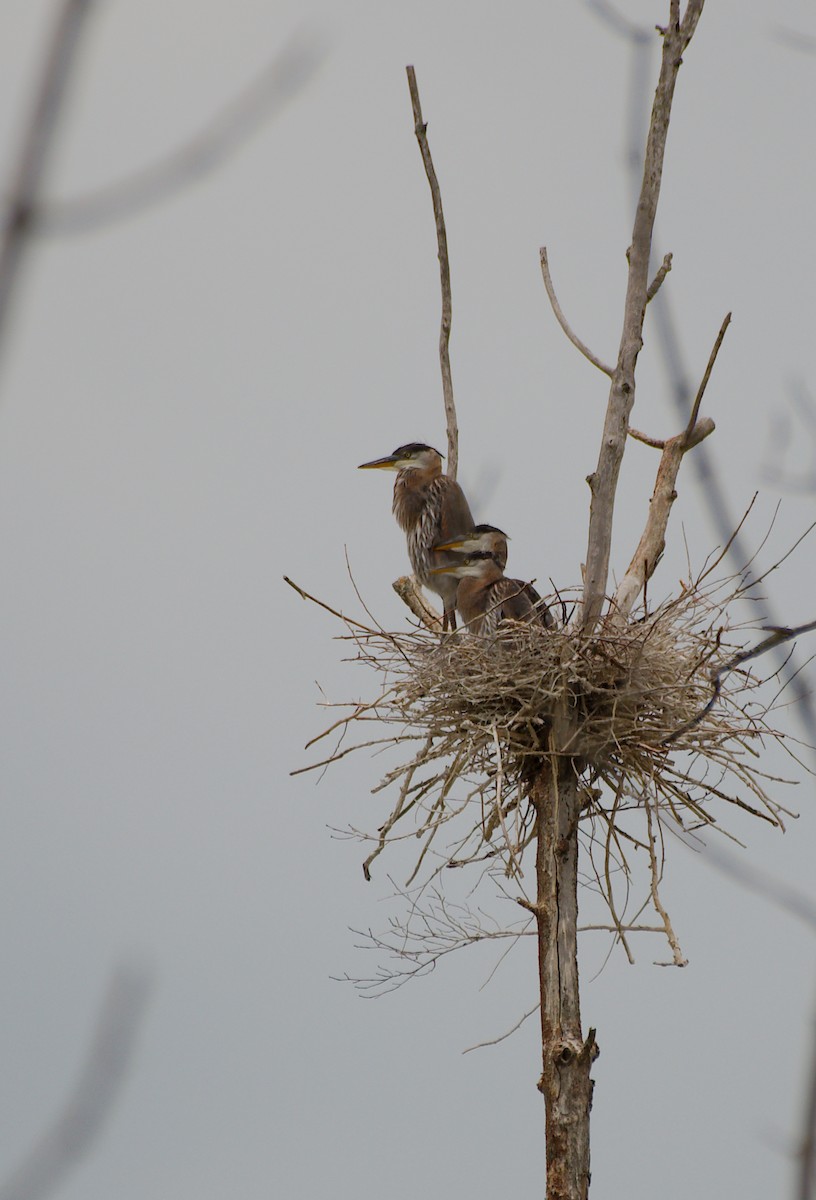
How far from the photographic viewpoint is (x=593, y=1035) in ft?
11.3

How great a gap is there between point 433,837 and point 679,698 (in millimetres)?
786

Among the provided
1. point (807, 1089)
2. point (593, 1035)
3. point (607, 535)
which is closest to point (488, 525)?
point (607, 535)

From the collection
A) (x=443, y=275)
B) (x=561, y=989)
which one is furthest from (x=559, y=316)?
(x=561, y=989)

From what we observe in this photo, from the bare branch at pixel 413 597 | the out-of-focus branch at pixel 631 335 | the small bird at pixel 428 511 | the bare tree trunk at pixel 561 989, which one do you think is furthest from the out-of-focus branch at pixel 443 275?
the bare tree trunk at pixel 561 989

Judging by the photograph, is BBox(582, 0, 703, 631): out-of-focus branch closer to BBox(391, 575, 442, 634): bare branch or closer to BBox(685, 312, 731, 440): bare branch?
BBox(685, 312, 731, 440): bare branch

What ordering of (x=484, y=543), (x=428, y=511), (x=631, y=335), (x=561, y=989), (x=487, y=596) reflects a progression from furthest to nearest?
(x=428, y=511) < (x=484, y=543) < (x=487, y=596) < (x=631, y=335) < (x=561, y=989)

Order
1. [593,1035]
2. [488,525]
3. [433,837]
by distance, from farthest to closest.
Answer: [488,525] → [433,837] → [593,1035]

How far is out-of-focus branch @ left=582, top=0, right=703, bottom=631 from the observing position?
156 inches

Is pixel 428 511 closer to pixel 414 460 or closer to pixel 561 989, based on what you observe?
pixel 414 460

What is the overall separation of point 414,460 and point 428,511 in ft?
1.39

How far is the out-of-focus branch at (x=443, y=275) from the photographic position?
4738mm

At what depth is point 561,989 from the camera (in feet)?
11.7

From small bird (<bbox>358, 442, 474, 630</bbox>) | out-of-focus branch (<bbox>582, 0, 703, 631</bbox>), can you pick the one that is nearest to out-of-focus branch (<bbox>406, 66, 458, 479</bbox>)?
small bird (<bbox>358, 442, 474, 630</bbox>)

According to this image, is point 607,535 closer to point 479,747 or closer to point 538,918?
point 479,747
